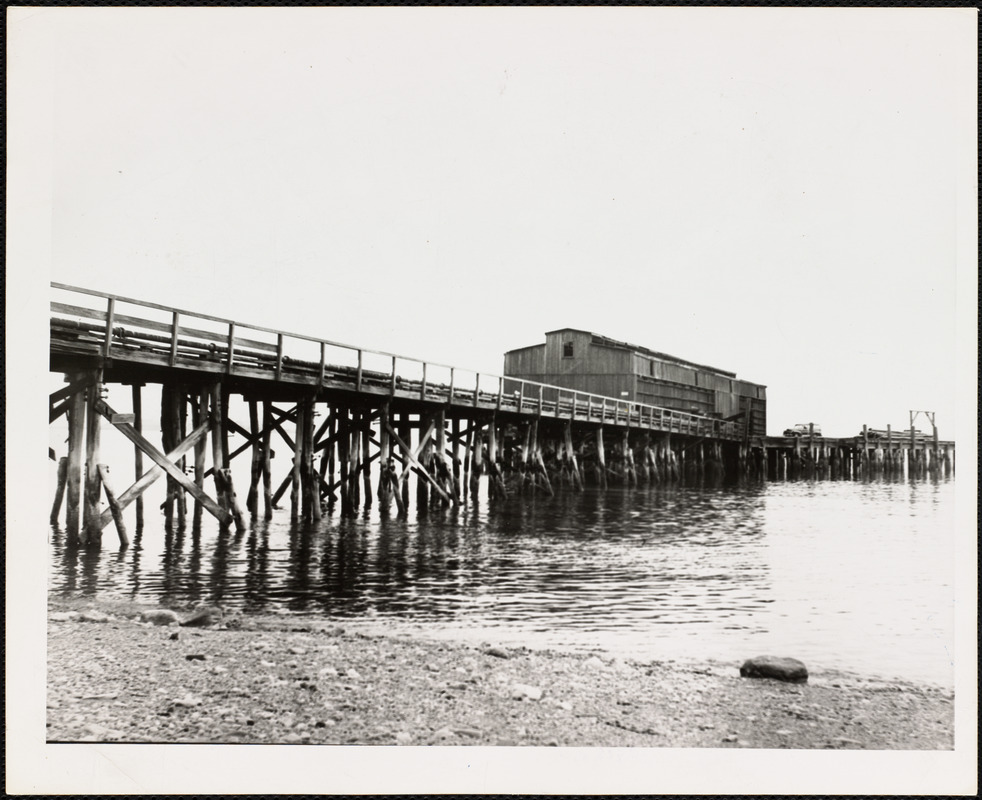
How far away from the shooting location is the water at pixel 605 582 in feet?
24.2

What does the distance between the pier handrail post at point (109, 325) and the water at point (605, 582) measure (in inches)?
106

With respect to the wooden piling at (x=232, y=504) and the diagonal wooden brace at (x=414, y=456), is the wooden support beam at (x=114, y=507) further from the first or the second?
the diagonal wooden brace at (x=414, y=456)

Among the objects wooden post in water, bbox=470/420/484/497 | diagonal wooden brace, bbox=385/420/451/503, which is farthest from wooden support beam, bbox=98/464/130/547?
wooden post in water, bbox=470/420/484/497

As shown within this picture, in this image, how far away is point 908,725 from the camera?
6.39 metres

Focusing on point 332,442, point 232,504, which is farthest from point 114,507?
point 332,442

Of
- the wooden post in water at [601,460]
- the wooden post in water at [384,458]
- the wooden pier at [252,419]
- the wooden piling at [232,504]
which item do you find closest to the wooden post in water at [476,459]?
the wooden pier at [252,419]

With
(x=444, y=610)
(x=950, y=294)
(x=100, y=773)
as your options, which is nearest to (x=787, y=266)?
(x=950, y=294)

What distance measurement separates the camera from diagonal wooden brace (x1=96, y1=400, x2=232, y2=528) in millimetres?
10742

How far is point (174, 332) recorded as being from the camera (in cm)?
1115

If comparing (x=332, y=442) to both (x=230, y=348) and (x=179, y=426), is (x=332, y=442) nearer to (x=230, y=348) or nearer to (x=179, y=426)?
(x=179, y=426)

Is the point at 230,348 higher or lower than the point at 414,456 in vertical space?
higher

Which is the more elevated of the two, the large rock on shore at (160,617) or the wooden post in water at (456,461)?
the wooden post in water at (456,461)

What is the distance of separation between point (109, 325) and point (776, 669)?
875 cm

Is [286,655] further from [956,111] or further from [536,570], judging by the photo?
[956,111]
